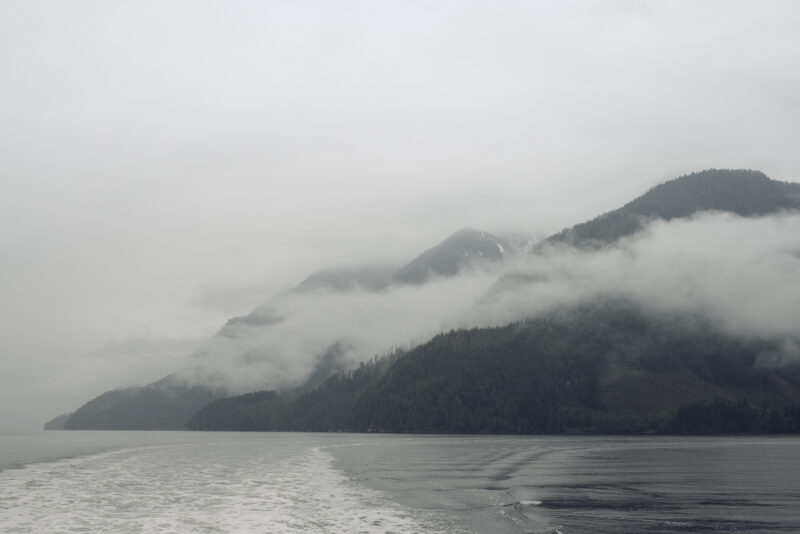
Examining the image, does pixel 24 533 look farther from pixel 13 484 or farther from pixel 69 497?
pixel 13 484

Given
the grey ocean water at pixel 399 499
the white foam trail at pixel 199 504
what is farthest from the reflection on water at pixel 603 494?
the white foam trail at pixel 199 504

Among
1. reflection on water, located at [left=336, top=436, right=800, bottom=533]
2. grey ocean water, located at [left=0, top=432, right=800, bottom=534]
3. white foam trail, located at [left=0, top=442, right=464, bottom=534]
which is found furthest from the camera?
reflection on water, located at [left=336, top=436, right=800, bottom=533]

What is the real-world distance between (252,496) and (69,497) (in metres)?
17.8

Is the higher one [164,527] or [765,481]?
[164,527]

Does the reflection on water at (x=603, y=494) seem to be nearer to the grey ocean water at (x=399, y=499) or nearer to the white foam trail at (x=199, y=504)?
the grey ocean water at (x=399, y=499)

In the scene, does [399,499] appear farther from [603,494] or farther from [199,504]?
[603,494]

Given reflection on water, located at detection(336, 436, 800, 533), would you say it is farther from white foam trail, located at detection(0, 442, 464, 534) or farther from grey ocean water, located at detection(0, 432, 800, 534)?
white foam trail, located at detection(0, 442, 464, 534)

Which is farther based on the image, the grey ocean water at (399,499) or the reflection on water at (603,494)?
the reflection on water at (603,494)

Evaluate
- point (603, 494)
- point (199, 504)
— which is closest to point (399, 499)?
point (199, 504)

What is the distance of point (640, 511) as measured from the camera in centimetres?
6138

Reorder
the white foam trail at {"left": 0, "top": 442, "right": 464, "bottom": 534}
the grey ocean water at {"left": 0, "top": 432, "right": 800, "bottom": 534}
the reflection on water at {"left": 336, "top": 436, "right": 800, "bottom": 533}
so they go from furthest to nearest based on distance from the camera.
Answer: the reflection on water at {"left": 336, "top": 436, "right": 800, "bottom": 533} < the grey ocean water at {"left": 0, "top": 432, "right": 800, "bottom": 534} < the white foam trail at {"left": 0, "top": 442, "right": 464, "bottom": 534}

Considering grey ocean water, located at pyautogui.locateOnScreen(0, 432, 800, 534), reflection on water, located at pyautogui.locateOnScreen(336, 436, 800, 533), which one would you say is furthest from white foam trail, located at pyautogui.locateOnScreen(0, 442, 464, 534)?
reflection on water, located at pyautogui.locateOnScreen(336, 436, 800, 533)

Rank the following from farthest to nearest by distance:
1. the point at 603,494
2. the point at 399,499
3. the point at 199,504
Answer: the point at 603,494 → the point at 399,499 → the point at 199,504

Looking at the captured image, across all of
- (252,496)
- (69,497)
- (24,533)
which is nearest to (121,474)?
(69,497)
